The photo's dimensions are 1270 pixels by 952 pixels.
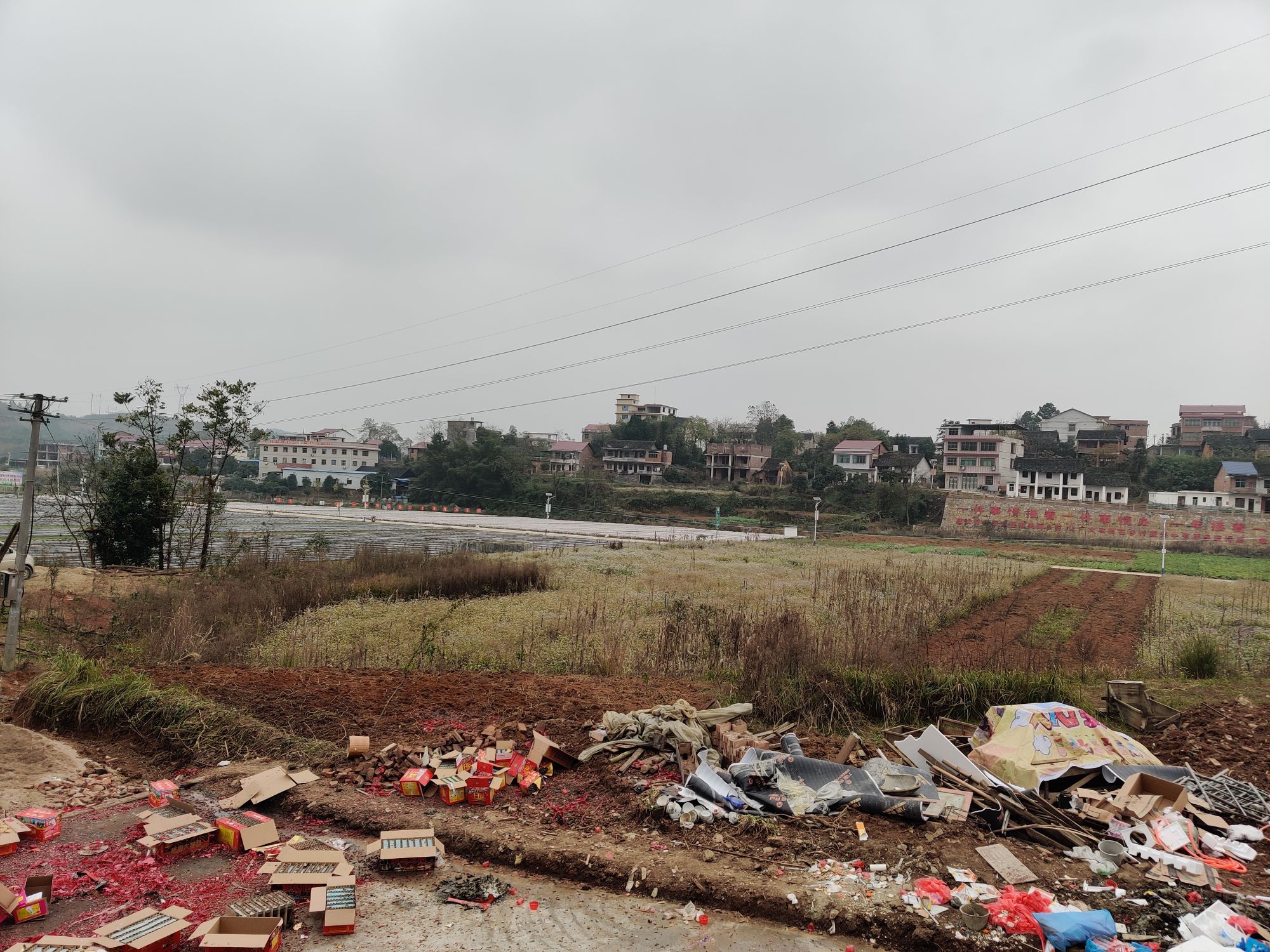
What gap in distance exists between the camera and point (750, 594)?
17766mm

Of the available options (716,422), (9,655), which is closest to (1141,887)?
(9,655)

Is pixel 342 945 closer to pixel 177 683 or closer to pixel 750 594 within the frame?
pixel 177 683

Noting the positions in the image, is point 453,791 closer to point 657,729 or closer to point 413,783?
point 413,783

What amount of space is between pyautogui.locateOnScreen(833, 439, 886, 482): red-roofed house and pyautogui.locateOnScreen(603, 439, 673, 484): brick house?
17990mm

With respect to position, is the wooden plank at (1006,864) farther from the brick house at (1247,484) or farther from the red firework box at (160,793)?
the brick house at (1247,484)

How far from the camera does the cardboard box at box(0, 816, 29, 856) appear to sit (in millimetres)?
4574

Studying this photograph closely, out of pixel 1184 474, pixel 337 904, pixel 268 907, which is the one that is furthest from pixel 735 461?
pixel 268 907

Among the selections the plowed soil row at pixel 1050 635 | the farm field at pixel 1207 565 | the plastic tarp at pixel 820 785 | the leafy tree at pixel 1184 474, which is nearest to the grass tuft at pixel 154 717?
the plastic tarp at pixel 820 785

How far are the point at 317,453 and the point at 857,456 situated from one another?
5735cm

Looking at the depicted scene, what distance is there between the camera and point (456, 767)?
19.0 feet

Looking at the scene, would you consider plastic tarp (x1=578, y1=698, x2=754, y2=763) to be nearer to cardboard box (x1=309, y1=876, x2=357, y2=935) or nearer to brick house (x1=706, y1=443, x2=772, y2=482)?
cardboard box (x1=309, y1=876, x2=357, y2=935)

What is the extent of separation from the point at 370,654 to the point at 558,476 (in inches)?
2279

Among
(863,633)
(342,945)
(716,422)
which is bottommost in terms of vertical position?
(342,945)

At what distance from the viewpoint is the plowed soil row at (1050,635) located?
33.4ft
